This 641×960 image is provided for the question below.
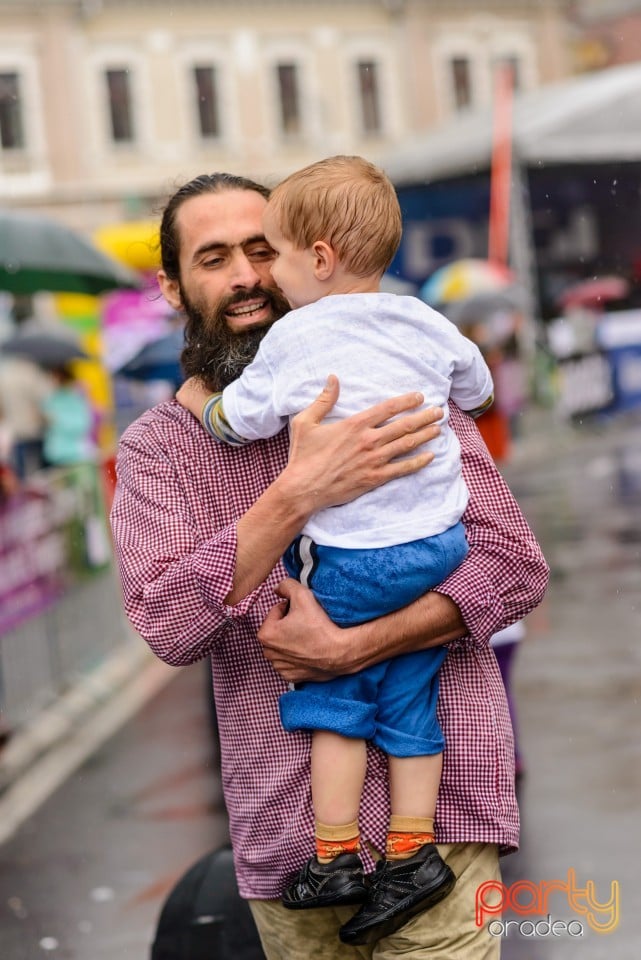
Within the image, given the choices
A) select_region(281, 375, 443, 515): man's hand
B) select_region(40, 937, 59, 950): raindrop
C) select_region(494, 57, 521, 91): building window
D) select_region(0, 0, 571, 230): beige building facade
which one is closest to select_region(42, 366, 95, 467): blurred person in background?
select_region(40, 937, 59, 950): raindrop

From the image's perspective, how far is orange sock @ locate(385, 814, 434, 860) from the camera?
2.29 meters

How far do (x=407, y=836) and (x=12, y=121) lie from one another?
37.2 metres

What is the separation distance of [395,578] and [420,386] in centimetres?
29

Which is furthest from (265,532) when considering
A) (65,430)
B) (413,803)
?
(65,430)

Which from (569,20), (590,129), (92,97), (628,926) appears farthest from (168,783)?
(569,20)

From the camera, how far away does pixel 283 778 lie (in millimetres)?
2398

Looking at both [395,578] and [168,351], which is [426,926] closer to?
[395,578]

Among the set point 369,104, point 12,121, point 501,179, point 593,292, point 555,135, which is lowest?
point 593,292

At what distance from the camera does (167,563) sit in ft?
7.62

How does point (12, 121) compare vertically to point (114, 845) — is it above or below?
above

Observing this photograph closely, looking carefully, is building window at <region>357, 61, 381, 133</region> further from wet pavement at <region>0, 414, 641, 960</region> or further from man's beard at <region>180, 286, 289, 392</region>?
man's beard at <region>180, 286, 289, 392</region>

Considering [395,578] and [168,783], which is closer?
[395,578]

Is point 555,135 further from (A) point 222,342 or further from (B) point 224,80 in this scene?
(B) point 224,80

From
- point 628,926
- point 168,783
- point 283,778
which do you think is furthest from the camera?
point 168,783
